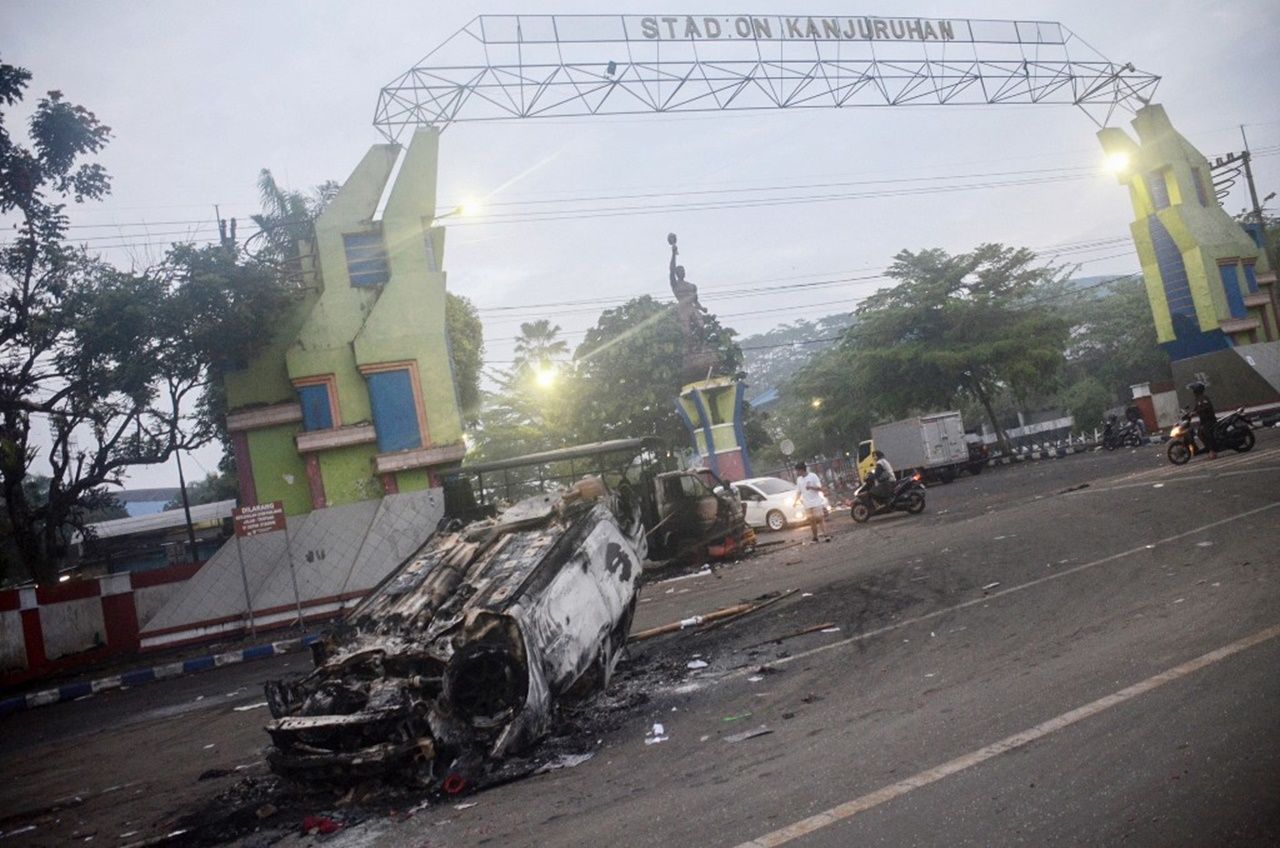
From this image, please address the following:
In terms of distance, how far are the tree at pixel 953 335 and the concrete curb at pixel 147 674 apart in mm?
25177

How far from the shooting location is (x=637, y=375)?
→ 3219cm

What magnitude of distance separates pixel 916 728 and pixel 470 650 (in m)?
2.55

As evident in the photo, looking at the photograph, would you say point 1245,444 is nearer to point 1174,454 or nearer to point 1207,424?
point 1207,424

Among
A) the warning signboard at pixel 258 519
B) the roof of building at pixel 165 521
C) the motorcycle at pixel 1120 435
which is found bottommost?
the motorcycle at pixel 1120 435

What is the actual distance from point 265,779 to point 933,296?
31717 mm

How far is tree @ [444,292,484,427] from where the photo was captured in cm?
2838

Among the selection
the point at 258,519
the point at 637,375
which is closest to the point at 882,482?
the point at 258,519

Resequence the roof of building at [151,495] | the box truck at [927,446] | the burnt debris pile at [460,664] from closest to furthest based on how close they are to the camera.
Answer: the burnt debris pile at [460,664] < the box truck at [927,446] < the roof of building at [151,495]

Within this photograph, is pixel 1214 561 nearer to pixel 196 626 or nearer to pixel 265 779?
pixel 265 779

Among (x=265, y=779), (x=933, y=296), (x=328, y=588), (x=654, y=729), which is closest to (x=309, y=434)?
(x=328, y=588)

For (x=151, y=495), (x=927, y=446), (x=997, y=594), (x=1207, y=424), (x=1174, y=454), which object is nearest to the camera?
(x=997, y=594)

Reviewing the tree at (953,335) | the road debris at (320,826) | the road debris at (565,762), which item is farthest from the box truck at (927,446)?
the road debris at (320,826)

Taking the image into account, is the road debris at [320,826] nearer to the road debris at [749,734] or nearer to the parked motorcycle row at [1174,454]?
the road debris at [749,734]

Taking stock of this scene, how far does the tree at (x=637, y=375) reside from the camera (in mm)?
31734
